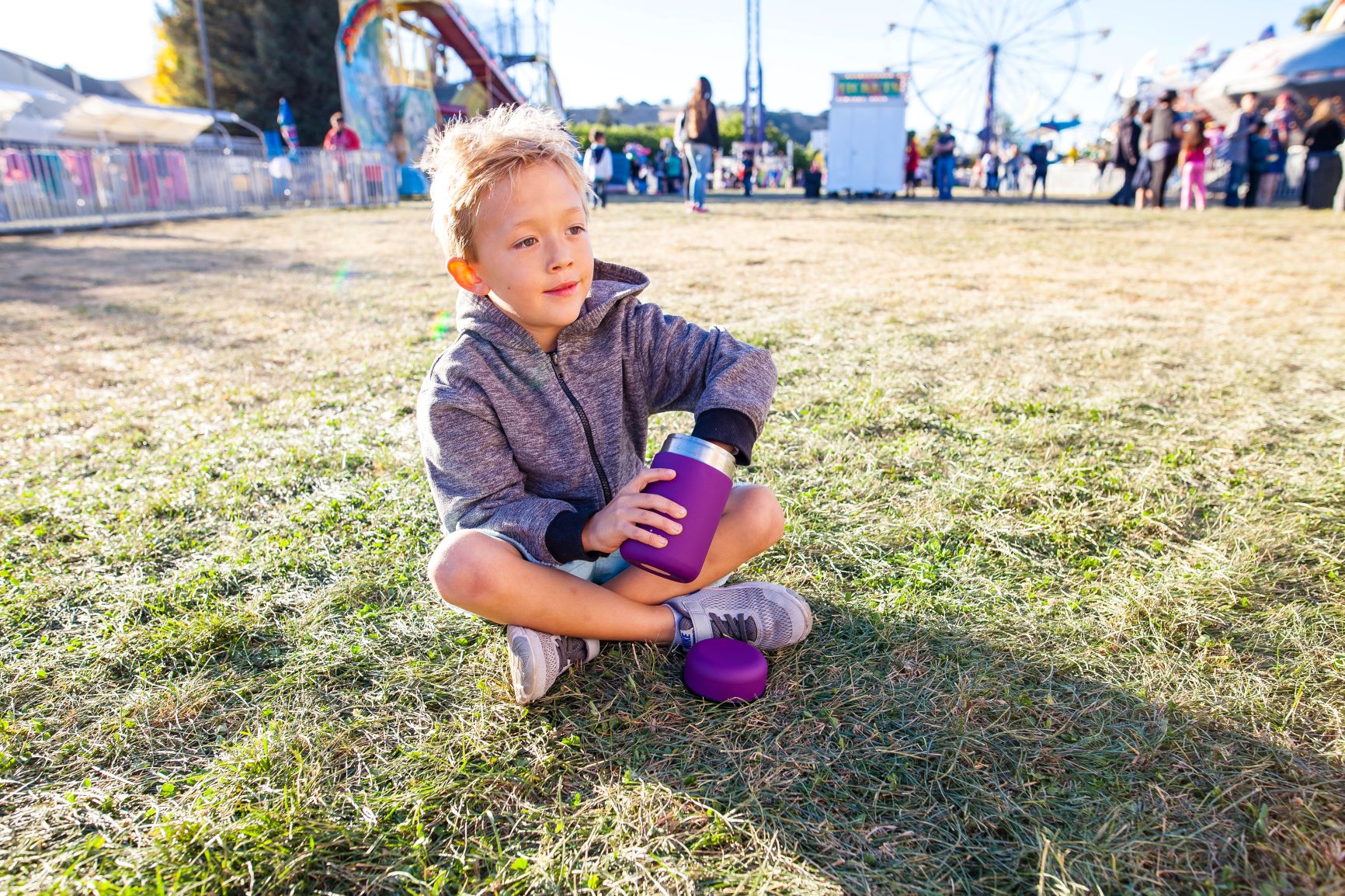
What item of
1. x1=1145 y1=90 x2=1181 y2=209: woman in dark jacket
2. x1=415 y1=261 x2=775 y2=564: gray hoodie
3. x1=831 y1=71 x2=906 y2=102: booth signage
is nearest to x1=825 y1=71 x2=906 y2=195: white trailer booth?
x1=831 y1=71 x2=906 y2=102: booth signage

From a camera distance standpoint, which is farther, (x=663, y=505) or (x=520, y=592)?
(x=520, y=592)

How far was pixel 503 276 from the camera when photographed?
6.29 feet

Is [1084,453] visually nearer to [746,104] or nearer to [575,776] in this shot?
[575,776]

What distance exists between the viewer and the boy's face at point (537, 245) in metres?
1.88

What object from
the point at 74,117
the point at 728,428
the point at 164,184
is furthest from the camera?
the point at 74,117

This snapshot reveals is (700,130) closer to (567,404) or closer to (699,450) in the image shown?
(567,404)

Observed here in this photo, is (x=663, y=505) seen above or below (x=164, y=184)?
below

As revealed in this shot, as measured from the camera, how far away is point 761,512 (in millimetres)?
1911

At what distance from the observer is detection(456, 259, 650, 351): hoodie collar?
6.36 feet

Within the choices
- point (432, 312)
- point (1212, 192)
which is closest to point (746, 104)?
point (1212, 192)

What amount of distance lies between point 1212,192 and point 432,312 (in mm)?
20659

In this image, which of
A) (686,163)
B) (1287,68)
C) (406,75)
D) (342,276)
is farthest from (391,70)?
(1287,68)

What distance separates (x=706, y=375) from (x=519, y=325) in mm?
474

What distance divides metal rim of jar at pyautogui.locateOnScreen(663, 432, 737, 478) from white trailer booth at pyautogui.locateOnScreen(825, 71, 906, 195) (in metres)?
20.3
